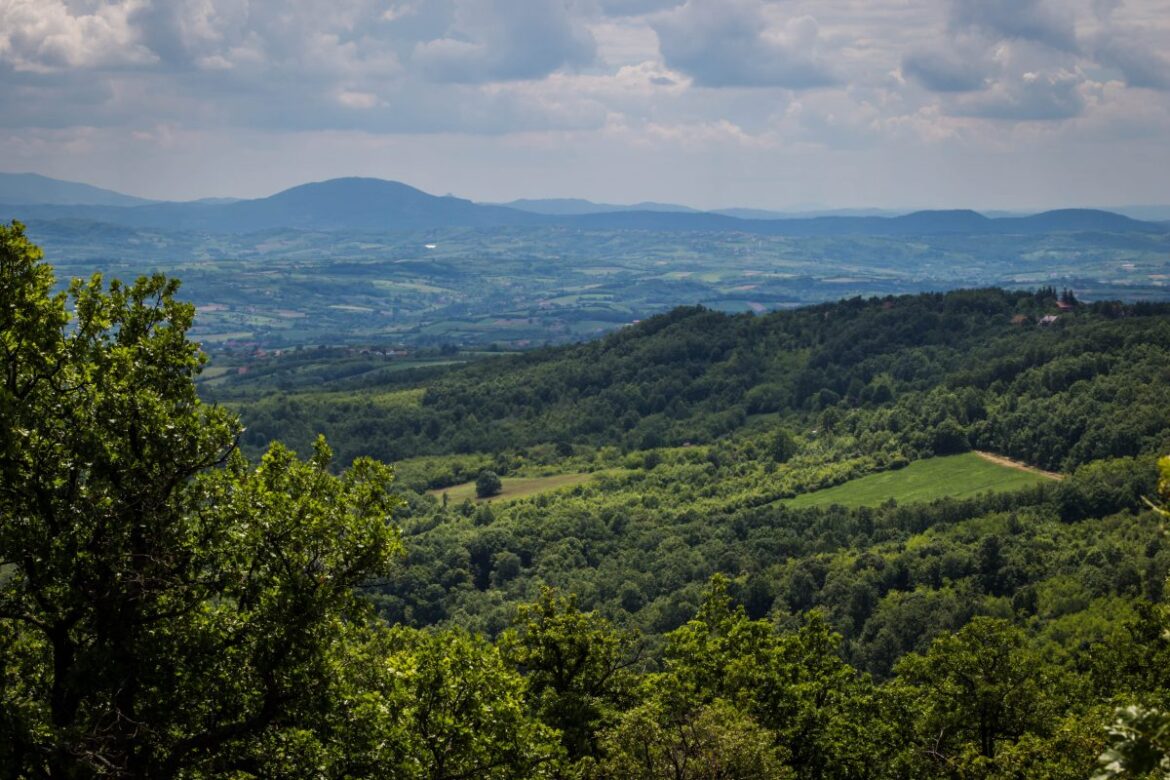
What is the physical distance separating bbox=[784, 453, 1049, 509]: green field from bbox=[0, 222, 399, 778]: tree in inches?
5298

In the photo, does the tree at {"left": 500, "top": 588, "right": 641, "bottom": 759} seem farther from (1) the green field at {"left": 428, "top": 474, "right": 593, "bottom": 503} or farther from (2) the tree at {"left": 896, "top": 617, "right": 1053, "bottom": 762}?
(1) the green field at {"left": 428, "top": 474, "right": 593, "bottom": 503}

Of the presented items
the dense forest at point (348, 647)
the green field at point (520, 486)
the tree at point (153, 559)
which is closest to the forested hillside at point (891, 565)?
the dense forest at point (348, 647)

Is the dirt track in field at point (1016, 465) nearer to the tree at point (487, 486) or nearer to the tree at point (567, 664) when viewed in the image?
the tree at point (487, 486)

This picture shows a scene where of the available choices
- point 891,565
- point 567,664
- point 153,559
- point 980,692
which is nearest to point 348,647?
point 153,559

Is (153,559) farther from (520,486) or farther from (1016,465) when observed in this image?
(520,486)

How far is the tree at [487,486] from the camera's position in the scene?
610 feet

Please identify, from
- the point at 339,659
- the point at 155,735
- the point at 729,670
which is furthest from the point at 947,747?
the point at 155,735

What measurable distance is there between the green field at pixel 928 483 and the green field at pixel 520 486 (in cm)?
4309

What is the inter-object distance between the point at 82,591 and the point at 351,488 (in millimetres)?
5149

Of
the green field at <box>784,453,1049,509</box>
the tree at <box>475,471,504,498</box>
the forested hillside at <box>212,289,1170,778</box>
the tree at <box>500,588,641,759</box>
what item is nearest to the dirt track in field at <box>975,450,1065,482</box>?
the green field at <box>784,453,1049,509</box>

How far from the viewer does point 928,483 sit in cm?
15562

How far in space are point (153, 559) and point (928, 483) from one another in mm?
147056

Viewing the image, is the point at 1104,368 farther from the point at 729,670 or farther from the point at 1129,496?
the point at 729,670

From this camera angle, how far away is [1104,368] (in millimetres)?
169875
